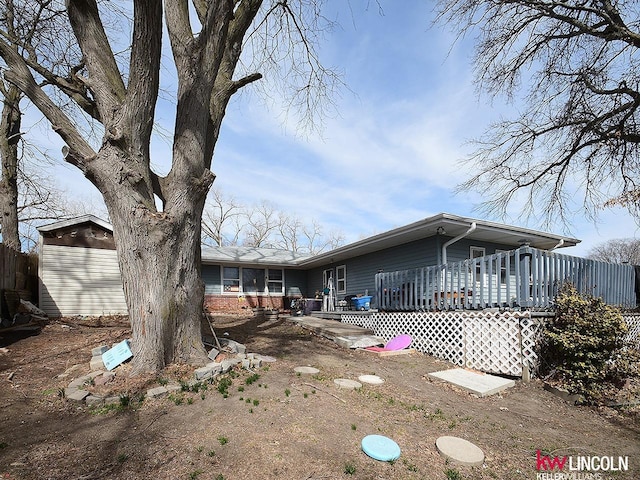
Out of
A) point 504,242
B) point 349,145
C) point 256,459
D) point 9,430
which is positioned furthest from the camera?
point 349,145

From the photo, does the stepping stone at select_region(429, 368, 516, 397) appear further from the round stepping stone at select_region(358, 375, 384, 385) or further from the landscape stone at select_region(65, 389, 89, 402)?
the landscape stone at select_region(65, 389, 89, 402)

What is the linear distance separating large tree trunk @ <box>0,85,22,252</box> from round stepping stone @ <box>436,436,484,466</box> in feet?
41.6

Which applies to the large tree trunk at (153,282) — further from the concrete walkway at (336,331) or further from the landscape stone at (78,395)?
the concrete walkway at (336,331)

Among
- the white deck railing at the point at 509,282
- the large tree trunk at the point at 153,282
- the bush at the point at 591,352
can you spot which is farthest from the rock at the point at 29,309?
the bush at the point at 591,352

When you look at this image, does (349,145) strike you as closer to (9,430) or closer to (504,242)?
(504,242)

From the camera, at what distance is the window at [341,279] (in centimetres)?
1408

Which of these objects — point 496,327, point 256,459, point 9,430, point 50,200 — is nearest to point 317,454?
point 256,459

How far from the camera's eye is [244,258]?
15.0 m

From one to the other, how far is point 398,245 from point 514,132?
4.68 meters

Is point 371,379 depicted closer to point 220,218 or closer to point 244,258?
point 244,258

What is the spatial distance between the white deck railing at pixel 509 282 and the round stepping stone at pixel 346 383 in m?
3.28

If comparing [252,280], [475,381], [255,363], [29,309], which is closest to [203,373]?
[255,363]

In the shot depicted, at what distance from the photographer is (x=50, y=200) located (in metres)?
17.4

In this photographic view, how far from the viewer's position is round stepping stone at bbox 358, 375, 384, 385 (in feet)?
17.5
